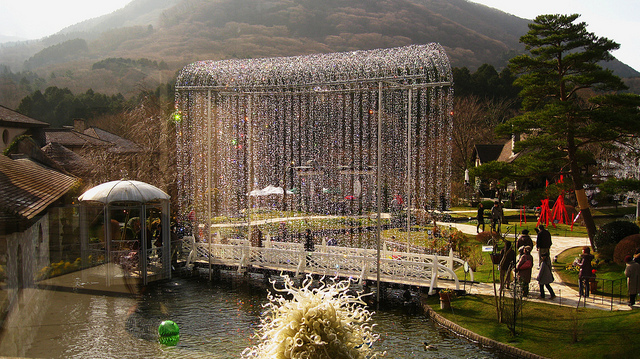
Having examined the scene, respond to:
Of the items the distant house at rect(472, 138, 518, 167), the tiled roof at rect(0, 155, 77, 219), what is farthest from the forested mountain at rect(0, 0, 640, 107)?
the tiled roof at rect(0, 155, 77, 219)

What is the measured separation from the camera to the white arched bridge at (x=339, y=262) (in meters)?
14.8

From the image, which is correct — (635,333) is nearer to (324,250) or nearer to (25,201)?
(324,250)

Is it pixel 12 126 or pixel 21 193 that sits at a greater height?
pixel 12 126

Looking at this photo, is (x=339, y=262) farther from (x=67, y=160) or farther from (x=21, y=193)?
(x=67, y=160)

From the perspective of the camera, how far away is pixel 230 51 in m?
104

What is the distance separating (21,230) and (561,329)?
11.4m

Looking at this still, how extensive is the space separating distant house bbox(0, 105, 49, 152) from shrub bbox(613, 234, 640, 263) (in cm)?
1781

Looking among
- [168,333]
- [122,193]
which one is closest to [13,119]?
[122,193]

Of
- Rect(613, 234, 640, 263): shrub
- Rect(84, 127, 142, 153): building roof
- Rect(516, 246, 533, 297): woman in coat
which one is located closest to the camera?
Rect(516, 246, 533, 297): woman in coat

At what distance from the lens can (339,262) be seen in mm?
16016

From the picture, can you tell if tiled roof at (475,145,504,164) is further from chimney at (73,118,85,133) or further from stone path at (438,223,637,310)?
chimney at (73,118,85,133)

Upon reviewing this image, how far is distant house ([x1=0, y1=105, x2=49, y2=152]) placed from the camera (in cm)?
1419

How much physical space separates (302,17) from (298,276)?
11879 cm

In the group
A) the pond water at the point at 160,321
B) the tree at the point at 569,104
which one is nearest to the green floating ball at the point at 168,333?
the pond water at the point at 160,321
